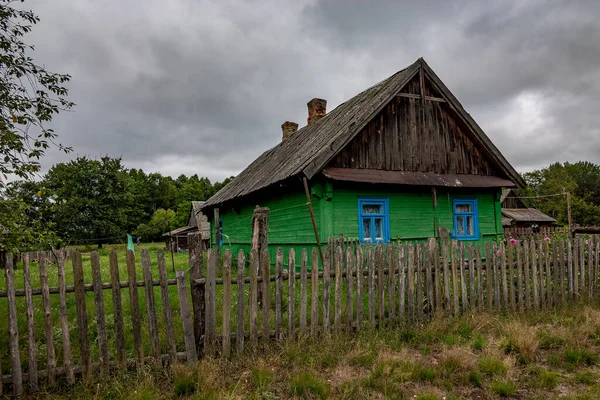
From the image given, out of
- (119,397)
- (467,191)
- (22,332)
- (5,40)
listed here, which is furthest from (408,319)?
(467,191)

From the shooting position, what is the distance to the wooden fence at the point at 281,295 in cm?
387

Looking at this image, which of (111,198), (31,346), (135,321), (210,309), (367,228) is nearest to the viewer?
(31,346)

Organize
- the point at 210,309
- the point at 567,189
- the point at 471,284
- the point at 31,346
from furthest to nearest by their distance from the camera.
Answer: the point at 567,189 < the point at 471,284 < the point at 210,309 < the point at 31,346

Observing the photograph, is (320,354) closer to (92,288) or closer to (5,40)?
(92,288)

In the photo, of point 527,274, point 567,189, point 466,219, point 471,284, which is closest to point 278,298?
point 471,284

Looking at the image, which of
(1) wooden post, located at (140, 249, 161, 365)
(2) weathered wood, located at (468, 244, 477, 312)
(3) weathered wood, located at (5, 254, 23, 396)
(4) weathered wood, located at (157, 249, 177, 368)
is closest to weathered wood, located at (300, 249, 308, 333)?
(4) weathered wood, located at (157, 249, 177, 368)

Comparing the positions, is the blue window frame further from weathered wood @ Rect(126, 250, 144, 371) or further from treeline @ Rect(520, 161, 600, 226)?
treeline @ Rect(520, 161, 600, 226)

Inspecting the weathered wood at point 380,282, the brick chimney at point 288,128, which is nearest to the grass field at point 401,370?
the weathered wood at point 380,282

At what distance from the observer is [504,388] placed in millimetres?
3760

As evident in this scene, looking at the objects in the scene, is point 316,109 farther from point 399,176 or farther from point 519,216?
point 519,216

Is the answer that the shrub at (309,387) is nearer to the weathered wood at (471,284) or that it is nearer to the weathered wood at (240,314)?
the weathered wood at (240,314)

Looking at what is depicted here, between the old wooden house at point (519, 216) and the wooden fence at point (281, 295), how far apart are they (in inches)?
1214

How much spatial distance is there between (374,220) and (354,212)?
2.49ft

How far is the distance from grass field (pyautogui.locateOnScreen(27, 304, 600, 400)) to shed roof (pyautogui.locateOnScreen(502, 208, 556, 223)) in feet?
109
